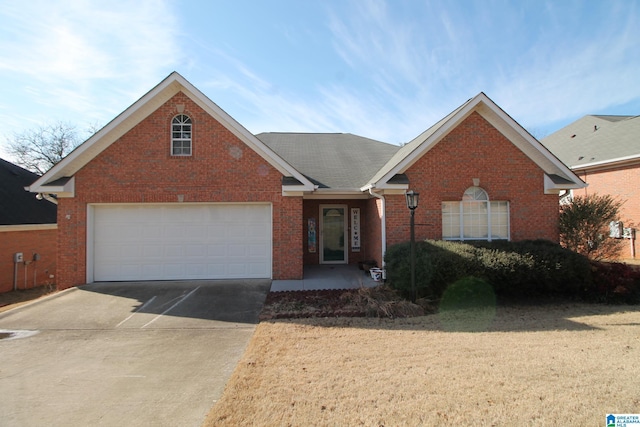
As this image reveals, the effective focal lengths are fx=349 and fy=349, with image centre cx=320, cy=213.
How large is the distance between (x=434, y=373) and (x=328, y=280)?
6.12 metres

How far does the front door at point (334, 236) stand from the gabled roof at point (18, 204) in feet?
42.1

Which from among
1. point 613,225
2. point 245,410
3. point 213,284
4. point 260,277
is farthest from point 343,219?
point 613,225

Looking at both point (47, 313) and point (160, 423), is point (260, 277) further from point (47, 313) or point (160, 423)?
point (160, 423)

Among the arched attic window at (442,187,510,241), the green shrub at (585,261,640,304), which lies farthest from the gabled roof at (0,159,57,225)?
the green shrub at (585,261,640,304)

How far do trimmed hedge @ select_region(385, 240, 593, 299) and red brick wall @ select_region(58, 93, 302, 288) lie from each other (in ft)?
11.9

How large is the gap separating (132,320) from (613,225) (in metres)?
19.3

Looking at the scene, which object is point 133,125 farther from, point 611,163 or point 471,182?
point 611,163

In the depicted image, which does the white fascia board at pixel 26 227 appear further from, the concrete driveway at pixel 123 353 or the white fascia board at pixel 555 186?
the white fascia board at pixel 555 186

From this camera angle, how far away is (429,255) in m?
8.19

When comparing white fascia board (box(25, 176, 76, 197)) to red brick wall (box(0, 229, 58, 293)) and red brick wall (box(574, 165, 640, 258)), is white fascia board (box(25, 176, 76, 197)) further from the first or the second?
red brick wall (box(574, 165, 640, 258))

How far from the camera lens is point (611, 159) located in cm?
1619

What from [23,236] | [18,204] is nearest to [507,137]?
[23,236]

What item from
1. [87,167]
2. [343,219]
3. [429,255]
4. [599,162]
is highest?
[599,162]

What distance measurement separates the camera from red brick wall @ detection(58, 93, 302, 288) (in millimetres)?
10219
